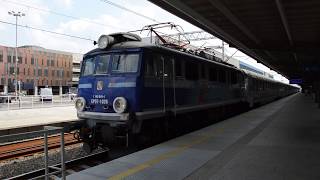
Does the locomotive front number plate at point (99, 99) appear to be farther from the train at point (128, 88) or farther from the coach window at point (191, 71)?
the coach window at point (191, 71)

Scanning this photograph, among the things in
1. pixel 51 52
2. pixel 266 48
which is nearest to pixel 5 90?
pixel 51 52

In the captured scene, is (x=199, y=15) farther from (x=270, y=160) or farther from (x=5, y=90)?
(x=5, y=90)

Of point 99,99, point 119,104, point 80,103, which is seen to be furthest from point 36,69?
point 119,104

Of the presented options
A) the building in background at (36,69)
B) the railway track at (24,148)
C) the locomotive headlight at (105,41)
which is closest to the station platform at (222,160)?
the locomotive headlight at (105,41)

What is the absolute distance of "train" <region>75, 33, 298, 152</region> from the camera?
956 centimetres

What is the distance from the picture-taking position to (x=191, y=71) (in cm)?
1270

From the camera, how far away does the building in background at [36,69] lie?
78062 millimetres

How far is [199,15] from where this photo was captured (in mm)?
14531

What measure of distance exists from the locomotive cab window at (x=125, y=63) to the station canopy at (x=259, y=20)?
9.65ft

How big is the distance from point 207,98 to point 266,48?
1017 cm

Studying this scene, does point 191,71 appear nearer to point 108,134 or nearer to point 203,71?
point 203,71

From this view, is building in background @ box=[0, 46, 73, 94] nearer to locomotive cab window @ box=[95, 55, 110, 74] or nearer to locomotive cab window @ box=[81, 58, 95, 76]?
locomotive cab window @ box=[81, 58, 95, 76]

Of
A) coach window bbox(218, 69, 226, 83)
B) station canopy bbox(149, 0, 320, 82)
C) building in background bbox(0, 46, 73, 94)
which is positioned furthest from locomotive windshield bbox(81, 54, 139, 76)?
building in background bbox(0, 46, 73, 94)

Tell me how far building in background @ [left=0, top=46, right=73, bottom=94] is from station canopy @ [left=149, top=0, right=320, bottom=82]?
62.0 meters
